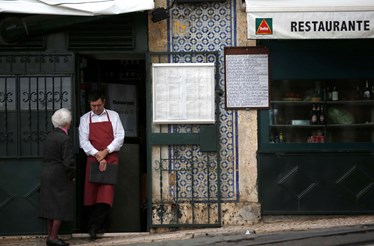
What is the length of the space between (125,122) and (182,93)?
1.53 metres

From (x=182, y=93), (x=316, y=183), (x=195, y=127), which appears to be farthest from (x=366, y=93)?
(x=182, y=93)

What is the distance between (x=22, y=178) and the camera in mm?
9312

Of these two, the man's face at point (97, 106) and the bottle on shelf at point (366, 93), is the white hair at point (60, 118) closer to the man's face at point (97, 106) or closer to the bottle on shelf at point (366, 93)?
the man's face at point (97, 106)

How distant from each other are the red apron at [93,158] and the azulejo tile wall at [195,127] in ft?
2.64

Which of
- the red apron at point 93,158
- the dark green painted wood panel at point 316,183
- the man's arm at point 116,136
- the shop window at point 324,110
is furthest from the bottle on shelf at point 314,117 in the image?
the red apron at point 93,158

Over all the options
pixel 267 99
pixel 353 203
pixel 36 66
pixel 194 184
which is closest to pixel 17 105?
pixel 36 66

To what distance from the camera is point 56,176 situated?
8594 mm

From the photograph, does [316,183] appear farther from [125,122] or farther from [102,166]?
[125,122]

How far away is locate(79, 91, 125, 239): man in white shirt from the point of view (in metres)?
9.08

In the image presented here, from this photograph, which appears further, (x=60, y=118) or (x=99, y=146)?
(x=99, y=146)

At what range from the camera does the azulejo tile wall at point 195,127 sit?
30.8ft

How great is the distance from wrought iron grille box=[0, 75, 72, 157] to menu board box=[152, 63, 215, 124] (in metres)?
1.18

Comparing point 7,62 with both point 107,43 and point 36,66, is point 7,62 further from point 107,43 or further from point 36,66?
point 107,43

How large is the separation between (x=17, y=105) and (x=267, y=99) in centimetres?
327
